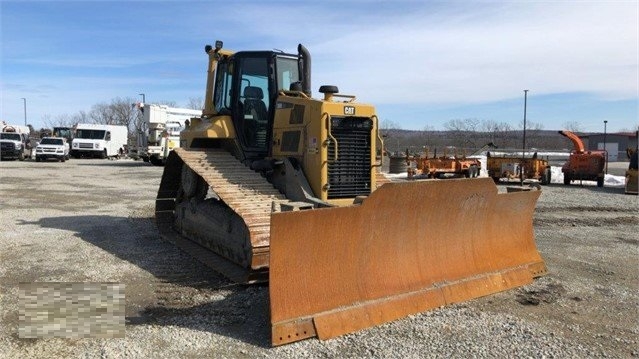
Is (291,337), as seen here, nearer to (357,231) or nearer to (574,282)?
(357,231)

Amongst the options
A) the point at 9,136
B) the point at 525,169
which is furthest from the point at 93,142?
the point at 525,169

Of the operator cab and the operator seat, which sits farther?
the operator seat

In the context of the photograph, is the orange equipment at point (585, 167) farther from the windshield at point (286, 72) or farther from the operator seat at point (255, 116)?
the operator seat at point (255, 116)

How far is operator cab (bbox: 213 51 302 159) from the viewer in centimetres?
750

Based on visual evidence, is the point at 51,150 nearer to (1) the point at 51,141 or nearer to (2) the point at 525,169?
(1) the point at 51,141

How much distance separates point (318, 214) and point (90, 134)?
36.9 meters

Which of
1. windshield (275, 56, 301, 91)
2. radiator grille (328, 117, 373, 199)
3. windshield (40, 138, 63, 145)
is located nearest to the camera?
radiator grille (328, 117, 373, 199)

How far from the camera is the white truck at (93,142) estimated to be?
3692 centimetres

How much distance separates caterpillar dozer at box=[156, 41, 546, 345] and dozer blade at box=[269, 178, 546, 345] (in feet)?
0.04

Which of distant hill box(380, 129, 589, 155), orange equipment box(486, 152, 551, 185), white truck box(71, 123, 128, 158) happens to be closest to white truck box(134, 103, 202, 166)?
white truck box(71, 123, 128, 158)

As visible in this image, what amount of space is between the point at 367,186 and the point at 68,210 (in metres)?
7.82

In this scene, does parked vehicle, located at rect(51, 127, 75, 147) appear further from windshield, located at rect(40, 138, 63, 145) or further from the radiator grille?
the radiator grille

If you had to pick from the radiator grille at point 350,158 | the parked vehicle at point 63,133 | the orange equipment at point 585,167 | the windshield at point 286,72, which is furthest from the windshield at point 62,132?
the radiator grille at point 350,158

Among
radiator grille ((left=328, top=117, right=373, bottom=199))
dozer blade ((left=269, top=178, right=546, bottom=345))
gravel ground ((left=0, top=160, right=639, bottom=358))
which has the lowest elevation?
gravel ground ((left=0, top=160, right=639, bottom=358))
